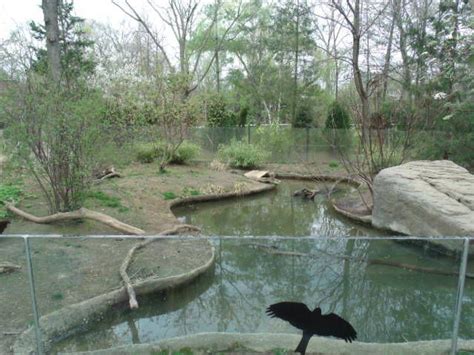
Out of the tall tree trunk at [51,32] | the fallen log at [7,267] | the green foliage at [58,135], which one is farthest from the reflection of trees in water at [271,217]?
the tall tree trunk at [51,32]

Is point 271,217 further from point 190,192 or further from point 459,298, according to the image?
point 459,298

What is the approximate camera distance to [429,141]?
34.0 ft

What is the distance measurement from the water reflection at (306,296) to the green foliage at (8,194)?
4.16 meters

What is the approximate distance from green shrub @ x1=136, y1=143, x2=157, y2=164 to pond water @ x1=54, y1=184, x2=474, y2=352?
9.31 metres

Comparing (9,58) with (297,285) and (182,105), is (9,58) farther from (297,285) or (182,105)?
(297,285)

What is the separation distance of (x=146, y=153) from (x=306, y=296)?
10.6 metres

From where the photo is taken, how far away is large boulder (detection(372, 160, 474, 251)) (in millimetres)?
5391

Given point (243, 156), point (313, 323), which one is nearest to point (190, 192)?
point (243, 156)

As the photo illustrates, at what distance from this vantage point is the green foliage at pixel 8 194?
21.8 feet

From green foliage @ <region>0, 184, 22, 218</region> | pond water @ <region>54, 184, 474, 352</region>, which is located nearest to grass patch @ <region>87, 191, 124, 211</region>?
green foliage @ <region>0, 184, 22, 218</region>

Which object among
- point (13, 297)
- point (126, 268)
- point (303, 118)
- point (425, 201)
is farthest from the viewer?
point (303, 118)

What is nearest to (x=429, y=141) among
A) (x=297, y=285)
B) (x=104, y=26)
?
(x=297, y=285)

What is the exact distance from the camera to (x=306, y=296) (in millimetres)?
3129

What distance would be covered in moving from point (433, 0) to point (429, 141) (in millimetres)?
10731
